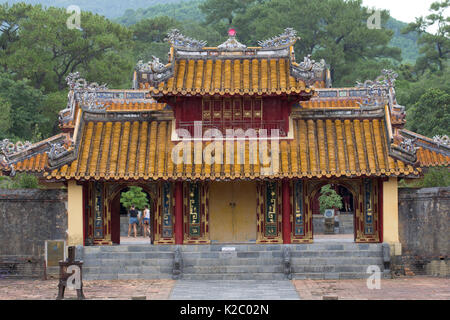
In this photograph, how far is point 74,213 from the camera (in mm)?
24312

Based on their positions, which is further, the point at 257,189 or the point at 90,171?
the point at 257,189

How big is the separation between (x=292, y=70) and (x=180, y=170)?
17.0 feet

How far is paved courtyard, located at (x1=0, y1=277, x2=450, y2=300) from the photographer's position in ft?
61.7

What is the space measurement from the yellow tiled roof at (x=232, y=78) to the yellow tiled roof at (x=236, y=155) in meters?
1.66

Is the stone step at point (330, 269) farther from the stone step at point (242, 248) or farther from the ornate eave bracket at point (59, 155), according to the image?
the ornate eave bracket at point (59, 155)

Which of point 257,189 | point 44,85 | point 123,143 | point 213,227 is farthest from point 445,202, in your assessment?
point 44,85

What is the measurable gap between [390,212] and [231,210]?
18.9 feet

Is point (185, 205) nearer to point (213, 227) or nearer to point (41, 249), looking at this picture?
point (213, 227)

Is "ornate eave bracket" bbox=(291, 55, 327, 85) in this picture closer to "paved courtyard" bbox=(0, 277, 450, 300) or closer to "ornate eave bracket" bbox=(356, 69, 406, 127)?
"ornate eave bracket" bbox=(356, 69, 406, 127)

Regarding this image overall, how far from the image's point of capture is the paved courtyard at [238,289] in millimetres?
18797

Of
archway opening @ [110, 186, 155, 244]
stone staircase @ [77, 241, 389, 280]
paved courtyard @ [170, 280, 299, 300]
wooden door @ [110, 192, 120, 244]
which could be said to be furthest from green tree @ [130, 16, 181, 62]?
paved courtyard @ [170, 280, 299, 300]

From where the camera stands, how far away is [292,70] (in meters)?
25.2

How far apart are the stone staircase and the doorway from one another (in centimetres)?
302

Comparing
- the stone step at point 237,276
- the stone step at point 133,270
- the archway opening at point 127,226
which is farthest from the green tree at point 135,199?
the stone step at point 237,276
